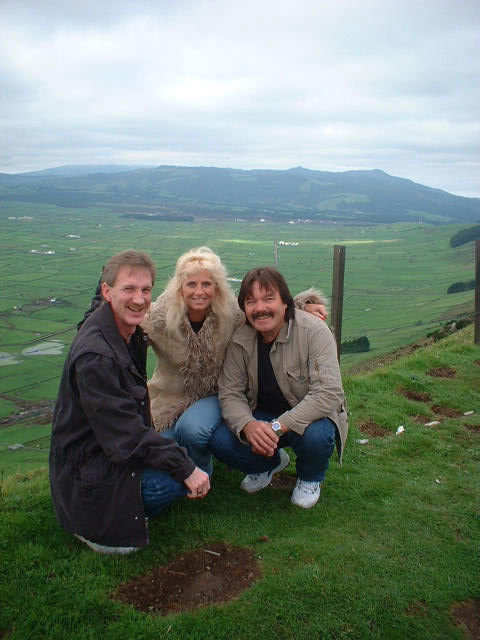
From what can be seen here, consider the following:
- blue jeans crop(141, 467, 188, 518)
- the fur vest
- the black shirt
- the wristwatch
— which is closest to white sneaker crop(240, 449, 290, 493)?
the black shirt

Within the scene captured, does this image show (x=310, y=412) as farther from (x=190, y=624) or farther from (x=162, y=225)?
(x=162, y=225)

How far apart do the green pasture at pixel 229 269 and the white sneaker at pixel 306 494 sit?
25.0m

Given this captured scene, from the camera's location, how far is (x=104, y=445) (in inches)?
132

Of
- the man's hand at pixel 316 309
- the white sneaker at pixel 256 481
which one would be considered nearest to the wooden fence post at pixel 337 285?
the man's hand at pixel 316 309

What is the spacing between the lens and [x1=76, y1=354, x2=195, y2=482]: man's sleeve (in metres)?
3.32

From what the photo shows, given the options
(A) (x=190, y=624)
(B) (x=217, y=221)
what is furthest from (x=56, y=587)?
(B) (x=217, y=221)

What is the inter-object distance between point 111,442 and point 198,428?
46.2 inches

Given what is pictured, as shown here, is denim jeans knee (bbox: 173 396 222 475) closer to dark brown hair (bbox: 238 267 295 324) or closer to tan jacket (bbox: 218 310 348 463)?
tan jacket (bbox: 218 310 348 463)

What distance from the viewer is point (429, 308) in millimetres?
58219

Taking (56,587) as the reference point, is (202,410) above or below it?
above

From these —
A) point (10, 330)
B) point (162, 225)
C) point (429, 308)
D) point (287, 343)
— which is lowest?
point (10, 330)

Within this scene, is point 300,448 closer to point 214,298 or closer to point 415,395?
point 214,298

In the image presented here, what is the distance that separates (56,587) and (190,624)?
988 mm

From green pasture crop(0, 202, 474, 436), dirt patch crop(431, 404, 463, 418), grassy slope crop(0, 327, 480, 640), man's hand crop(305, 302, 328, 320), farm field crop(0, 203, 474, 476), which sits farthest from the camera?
green pasture crop(0, 202, 474, 436)
